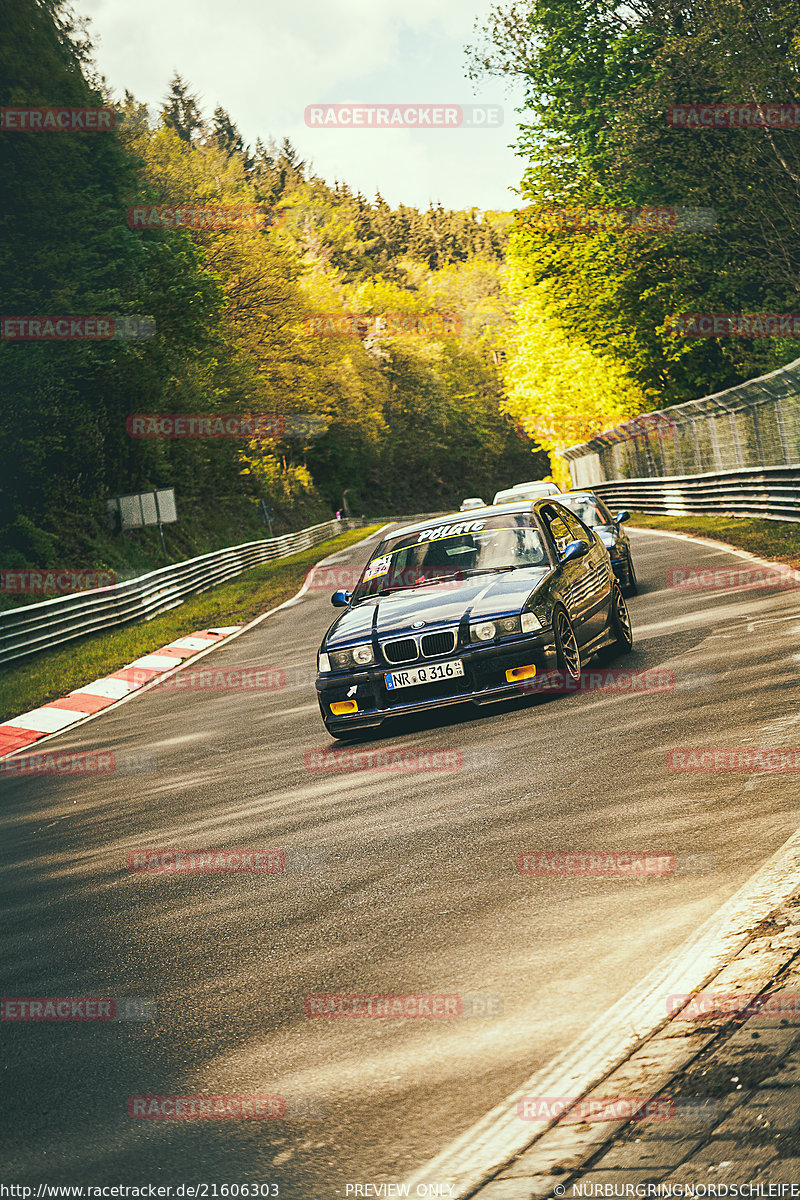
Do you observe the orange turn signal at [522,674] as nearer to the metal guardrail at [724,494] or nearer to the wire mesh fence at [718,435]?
the metal guardrail at [724,494]

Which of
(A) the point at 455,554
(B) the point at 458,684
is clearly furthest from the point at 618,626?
(B) the point at 458,684

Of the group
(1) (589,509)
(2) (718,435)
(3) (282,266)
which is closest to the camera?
(1) (589,509)

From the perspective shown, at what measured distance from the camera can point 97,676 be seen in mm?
17734

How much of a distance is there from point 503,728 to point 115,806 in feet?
9.44

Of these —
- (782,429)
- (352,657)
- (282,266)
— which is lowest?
(352,657)

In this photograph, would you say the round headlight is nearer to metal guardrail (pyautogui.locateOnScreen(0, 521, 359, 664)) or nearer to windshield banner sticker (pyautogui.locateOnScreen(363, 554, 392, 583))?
windshield banner sticker (pyautogui.locateOnScreen(363, 554, 392, 583))

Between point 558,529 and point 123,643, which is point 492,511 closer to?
point 558,529

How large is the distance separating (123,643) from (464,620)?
43.8 ft

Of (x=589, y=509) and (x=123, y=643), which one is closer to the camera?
(x=589, y=509)

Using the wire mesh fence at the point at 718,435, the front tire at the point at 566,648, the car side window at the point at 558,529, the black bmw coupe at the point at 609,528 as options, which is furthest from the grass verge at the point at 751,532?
the front tire at the point at 566,648

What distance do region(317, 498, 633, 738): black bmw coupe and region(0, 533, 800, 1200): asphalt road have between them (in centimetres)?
35

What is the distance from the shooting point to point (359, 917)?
491cm

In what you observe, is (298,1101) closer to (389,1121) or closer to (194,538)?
(389,1121)

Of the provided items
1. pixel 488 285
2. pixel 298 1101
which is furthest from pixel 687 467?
pixel 488 285
